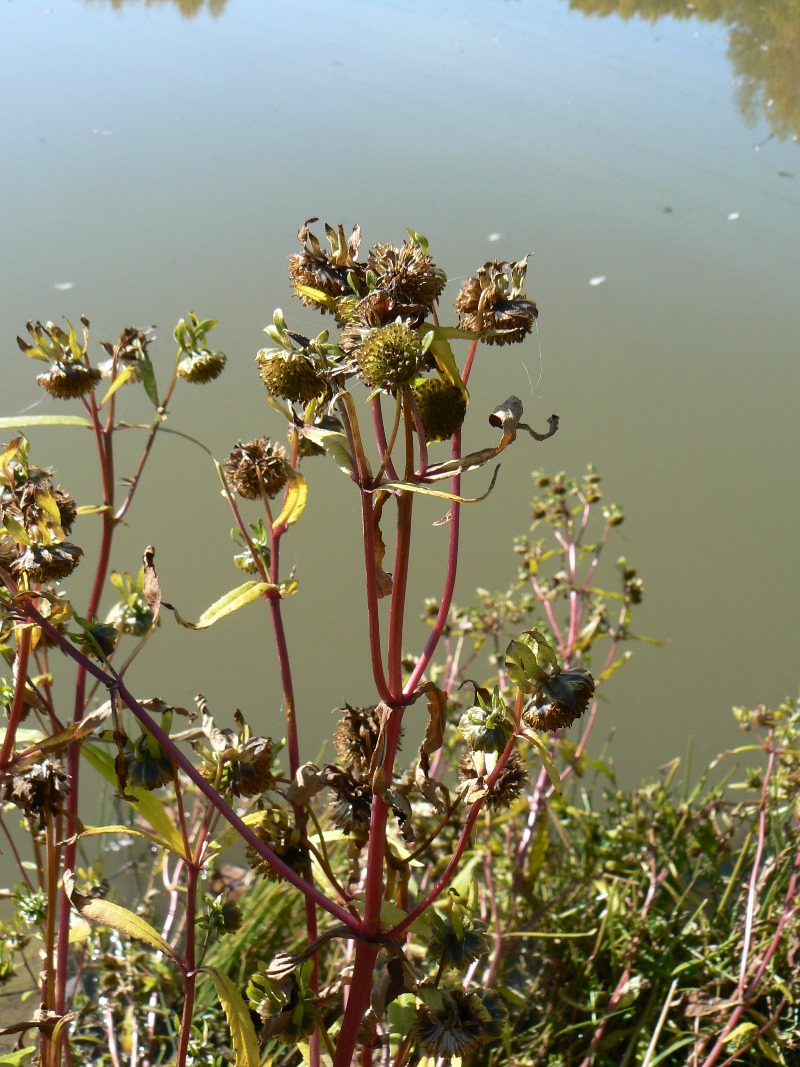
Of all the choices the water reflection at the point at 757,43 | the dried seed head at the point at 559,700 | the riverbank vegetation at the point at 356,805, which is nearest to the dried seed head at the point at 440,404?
the riverbank vegetation at the point at 356,805

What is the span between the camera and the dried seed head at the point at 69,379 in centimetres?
105

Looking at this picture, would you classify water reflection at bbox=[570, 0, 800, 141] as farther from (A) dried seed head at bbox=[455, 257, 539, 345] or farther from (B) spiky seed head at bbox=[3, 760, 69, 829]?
(B) spiky seed head at bbox=[3, 760, 69, 829]

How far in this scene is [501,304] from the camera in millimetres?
812

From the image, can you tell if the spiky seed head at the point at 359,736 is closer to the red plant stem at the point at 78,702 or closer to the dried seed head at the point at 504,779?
the dried seed head at the point at 504,779

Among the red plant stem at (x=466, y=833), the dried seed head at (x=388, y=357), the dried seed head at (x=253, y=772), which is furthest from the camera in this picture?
the dried seed head at (x=253, y=772)

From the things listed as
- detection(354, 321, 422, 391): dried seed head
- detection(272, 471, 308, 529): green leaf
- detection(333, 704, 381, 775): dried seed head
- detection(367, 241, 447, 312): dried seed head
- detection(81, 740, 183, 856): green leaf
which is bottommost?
detection(81, 740, 183, 856): green leaf

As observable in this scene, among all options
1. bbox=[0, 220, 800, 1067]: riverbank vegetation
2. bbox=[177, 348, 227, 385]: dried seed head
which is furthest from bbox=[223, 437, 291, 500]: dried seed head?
bbox=[177, 348, 227, 385]: dried seed head

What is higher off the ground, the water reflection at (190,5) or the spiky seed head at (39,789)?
the water reflection at (190,5)

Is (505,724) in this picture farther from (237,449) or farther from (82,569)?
(82,569)

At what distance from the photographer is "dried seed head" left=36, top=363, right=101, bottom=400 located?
1054 millimetres

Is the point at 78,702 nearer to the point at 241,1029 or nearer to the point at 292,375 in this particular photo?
the point at 241,1029

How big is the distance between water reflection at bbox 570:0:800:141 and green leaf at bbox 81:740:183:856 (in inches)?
224

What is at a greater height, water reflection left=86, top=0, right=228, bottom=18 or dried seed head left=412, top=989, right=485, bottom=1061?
water reflection left=86, top=0, right=228, bottom=18

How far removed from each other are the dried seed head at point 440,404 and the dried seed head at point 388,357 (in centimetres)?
7
